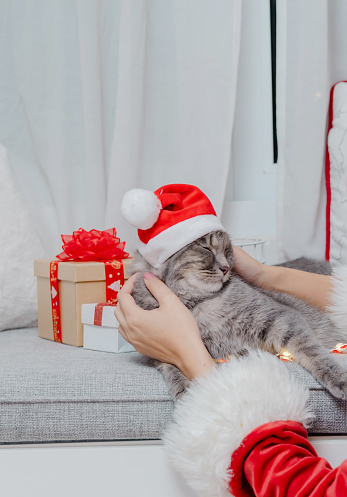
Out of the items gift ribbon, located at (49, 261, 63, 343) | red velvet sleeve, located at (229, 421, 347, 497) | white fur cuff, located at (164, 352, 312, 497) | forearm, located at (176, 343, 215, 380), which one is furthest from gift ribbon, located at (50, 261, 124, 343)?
red velvet sleeve, located at (229, 421, 347, 497)

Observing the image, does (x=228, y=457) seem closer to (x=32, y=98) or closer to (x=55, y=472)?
(x=55, y=472)

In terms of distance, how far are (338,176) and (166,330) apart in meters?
1.04

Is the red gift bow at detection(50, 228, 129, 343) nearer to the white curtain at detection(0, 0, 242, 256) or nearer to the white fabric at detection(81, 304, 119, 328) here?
the white fabric at detection(81, 304, 119, 328)

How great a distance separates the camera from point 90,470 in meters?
0.91

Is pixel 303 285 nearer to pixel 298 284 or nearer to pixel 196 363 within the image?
pixel 298 284

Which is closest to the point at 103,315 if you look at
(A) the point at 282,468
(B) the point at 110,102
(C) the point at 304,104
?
(A) the point at 282,468

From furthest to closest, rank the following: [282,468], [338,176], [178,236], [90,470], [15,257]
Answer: [338,176] → [15,257] → [178,236] → [90,470] → [282,468]

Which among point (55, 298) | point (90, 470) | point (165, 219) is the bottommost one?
point (90, 470)

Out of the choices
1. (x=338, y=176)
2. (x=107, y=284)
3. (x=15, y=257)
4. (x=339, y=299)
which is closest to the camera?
(x=339, y=299)

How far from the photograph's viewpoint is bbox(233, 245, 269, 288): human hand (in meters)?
1.22

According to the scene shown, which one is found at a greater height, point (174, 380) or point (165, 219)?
point (165, 219)

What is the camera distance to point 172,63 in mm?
1812

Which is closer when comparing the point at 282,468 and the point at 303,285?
the point at 282,468

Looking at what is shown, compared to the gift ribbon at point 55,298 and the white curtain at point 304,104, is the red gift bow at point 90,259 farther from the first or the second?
the white curtain at point 304,104
